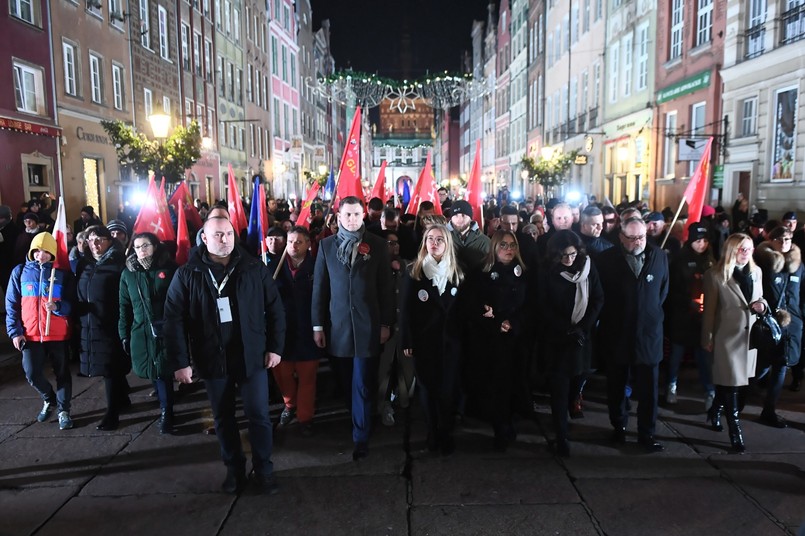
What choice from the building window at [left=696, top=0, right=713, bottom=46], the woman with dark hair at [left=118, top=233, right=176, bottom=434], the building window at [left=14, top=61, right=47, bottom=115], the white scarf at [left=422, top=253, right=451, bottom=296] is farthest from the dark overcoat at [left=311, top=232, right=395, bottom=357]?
the building window at [left=696, top=0, right=713, bottom=46]

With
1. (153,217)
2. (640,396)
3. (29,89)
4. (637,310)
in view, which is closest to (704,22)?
(637,310)

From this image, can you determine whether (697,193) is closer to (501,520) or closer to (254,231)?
(501,520)

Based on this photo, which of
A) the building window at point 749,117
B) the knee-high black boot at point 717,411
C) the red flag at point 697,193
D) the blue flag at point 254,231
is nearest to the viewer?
the knee-high black boot at point 717,411

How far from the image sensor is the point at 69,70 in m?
18.9

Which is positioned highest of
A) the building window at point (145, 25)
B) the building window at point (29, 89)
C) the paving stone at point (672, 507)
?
the building window at point (145, 25)

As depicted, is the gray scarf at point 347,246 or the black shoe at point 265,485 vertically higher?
the gray scarf at point 347,246

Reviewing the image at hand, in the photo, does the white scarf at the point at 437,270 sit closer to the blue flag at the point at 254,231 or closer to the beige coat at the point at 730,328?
the beige coat at the point at 730,328

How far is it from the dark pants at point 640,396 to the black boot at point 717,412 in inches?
28.3

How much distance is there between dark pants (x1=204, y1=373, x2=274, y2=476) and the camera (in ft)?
14.9

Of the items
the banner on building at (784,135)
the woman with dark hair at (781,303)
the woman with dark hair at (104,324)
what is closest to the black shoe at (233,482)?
the woman with dark hair at (104,324)

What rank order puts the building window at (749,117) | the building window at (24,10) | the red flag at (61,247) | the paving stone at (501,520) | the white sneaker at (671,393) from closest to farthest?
1. the paving stone at (501,520)
2. the red flag at (61,247)
3. the white sneaker at (671,393)
4. the building window at (749,117)
5. the building window at (24,10)

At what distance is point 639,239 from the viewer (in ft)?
17.3

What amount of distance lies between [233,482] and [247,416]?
0.52 metres

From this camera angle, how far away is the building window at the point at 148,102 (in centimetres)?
2375
